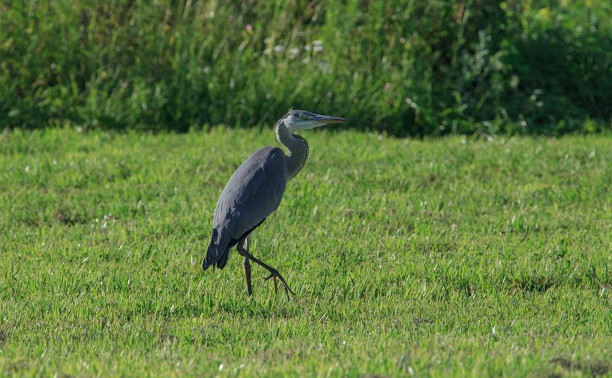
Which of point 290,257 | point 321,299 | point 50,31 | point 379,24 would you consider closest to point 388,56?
point 379,24

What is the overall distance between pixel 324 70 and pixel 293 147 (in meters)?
4.50

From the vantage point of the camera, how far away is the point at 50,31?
1091cm

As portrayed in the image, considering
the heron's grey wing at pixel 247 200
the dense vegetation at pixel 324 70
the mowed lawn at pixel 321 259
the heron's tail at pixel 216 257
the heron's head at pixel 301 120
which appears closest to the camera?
the mowed lawn at pixel 321 259

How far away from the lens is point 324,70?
1109 cm

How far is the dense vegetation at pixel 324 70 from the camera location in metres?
10.7

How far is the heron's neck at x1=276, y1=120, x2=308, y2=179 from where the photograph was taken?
672 cm

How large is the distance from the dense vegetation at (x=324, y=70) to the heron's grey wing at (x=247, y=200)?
13.8ft

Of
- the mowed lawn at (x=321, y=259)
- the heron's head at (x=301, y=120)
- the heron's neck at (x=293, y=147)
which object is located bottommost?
the mowed lawn at (x=321, y=259)

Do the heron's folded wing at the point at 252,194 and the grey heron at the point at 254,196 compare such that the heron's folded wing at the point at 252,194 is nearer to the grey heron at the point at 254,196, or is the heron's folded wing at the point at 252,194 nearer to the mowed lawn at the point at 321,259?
the grey heron at the point at 254,196

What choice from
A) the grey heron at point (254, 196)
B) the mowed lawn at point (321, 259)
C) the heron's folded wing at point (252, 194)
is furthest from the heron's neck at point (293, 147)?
the mowed lawn at point (321, 259)

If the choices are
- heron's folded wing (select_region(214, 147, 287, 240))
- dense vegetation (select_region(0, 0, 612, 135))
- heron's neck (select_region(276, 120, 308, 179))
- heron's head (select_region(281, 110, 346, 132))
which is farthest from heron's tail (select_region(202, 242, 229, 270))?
dense vegetation (select_region(0, 0, 612, 135))

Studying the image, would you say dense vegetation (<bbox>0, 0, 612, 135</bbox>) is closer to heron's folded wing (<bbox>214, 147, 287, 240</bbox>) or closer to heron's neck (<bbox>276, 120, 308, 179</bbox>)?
heron's neck (<bbox>276, 120, 308, 179</bbox>)

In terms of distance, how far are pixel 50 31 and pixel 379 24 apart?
12.0ft

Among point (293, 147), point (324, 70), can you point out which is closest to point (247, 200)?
point (293, 147)
